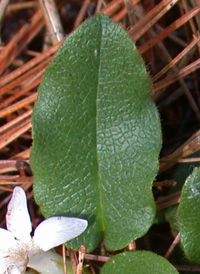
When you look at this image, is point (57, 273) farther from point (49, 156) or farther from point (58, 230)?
point (49, 156)

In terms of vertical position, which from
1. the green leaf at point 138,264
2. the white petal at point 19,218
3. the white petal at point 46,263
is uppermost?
the white petal at point 19,218

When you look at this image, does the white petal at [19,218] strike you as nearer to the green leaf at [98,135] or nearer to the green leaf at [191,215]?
the green leaf at [98,135]

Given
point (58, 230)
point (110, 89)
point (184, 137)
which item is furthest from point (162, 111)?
point (58, 230)

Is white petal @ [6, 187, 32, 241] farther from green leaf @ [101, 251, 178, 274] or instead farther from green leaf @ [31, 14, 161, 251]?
green leaf @ [101, 251, 178, 274]

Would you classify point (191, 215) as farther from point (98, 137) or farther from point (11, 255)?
point (11, 255)

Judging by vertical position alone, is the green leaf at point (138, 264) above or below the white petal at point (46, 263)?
below

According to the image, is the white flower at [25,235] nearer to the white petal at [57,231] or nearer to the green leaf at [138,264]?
the white petal at [57,231]

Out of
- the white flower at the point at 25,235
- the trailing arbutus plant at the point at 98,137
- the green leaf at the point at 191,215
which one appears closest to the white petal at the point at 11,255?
the white flower at the point at 25,235
